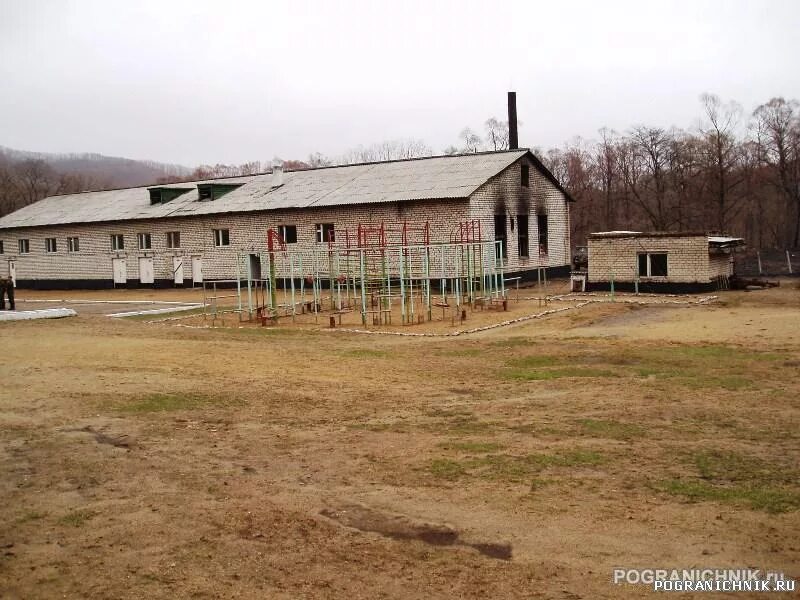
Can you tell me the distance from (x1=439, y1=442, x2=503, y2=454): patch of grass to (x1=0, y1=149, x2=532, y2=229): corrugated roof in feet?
80.8

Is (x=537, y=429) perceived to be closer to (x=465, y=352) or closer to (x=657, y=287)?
(x=465, y=352)

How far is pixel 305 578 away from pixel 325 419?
4826mm

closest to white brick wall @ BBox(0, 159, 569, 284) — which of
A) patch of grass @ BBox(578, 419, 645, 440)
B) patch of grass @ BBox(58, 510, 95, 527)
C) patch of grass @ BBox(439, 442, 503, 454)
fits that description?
patch of grass @ BBox(578, 419, 645, 440)

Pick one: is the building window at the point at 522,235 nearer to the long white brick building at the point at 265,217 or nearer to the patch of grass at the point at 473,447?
the long white brick building at the point at 265,217

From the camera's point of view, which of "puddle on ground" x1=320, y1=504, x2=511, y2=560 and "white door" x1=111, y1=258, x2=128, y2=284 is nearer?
"puddle on ground" x1=320, y1=504, x2=511, y2=560

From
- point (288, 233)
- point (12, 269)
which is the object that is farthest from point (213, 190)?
point (12, 269)

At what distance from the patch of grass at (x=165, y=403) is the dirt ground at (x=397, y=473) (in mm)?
64

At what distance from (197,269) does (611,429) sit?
3449cm

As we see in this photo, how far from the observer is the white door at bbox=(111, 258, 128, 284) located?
43906 millimetres

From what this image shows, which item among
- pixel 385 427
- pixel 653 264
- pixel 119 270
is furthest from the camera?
pixel 119 270

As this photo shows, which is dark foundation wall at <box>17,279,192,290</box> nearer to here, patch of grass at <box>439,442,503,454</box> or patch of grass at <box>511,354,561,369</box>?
patch of grass at <box>511,354,561,369</box>

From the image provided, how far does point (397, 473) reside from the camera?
25.5 feet

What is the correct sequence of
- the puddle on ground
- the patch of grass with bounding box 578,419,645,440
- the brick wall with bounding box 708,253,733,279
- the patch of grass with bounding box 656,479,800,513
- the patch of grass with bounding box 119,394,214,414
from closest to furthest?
the puddle on ground < the patch of grass with bounding box 656,479,800,513 < the patch of grass with bounding box 578,419,645,440 < the patch of grass with bounding box 119,394,214,414 < the brick wall with bounding box 708,253,733,279

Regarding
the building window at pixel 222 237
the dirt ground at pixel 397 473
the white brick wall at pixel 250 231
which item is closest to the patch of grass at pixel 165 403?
the dirt ground at pixel 397 473
